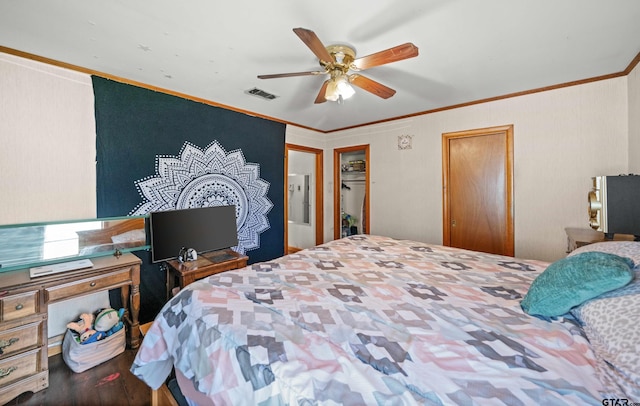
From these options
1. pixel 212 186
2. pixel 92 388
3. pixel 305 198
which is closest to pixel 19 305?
pixel 92 388

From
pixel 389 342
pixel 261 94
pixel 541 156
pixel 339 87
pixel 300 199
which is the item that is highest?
pixel 261 94

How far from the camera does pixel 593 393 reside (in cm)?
68

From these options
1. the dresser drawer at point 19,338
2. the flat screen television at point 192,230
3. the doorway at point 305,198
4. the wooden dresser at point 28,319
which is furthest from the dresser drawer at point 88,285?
the doorway at point 305,198

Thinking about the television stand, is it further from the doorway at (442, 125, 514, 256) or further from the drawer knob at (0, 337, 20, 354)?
the doorway at (442, 125, 514, 256)

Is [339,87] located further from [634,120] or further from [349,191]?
[349,191]

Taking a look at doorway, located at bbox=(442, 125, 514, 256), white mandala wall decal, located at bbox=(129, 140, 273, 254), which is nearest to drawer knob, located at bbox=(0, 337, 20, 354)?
white mandala wall decal, located at bbox=(129, 140, 273, 254)

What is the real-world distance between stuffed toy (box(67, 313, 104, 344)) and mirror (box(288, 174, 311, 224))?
10.6 feet

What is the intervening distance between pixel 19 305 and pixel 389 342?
2287 millimetres

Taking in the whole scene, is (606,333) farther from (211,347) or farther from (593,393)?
(211,347)

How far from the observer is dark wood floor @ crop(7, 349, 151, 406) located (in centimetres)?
158

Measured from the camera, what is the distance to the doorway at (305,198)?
4.45 m

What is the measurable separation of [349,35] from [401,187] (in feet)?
7.69

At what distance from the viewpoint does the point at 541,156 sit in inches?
102

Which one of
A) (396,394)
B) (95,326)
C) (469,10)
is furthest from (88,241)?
(469,10)
